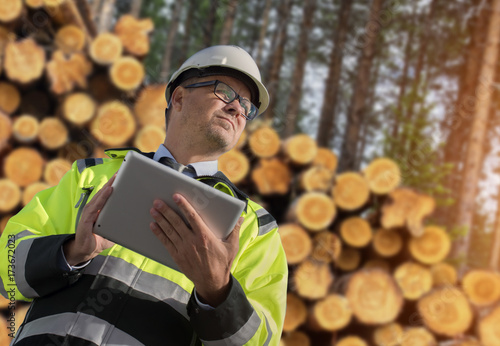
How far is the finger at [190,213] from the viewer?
118 cm

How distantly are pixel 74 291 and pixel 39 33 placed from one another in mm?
3666

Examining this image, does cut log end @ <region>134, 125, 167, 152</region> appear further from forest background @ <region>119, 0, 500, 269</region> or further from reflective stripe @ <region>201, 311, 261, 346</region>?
reflective stripe @ <region>201, 311, 261, 346</region>

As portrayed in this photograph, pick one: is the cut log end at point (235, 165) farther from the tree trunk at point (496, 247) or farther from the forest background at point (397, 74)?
the tree trunk at point (496, 247)

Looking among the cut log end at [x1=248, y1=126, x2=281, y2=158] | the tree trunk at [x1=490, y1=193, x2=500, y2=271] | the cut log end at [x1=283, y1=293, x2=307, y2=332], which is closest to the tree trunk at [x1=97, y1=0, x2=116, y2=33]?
the cut log end at [x1=248, y1=126, x2=281, y2=158]

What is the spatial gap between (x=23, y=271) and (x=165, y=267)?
0.45 m

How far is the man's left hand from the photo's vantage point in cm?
120

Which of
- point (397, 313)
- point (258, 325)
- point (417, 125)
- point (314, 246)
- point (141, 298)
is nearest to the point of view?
point (258, 325)

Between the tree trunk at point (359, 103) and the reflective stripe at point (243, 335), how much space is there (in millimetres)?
5650

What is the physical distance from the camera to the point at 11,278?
148 cm

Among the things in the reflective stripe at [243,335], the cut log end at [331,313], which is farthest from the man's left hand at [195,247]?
the cut log end at [331,313]

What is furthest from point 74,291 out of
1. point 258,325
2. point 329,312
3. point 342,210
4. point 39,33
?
point 39,33

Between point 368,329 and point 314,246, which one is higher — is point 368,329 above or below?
below

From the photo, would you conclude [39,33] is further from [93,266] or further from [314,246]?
[93,266]

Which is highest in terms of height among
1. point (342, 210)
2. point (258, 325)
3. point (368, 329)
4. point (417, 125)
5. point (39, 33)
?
point (417, 125)
